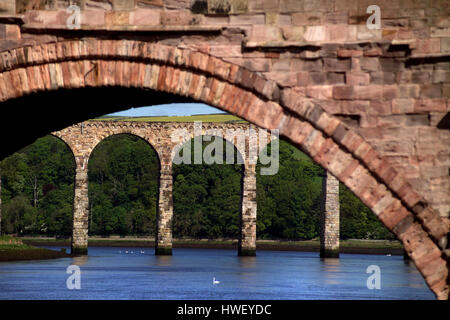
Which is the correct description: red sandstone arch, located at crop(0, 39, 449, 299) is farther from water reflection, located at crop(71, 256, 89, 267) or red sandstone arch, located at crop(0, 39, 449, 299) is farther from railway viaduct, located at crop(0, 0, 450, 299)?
water reflection, located at crop(71, 256, 89, 267)

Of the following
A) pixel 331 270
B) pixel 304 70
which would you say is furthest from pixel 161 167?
pixel 304 70

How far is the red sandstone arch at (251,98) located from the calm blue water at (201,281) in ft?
64.4

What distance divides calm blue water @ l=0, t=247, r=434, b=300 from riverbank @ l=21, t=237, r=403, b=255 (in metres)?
23.2

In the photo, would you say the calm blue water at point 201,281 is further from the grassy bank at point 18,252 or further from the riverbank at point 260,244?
the riverbank at point 260,244

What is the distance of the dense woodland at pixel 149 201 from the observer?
70.6m

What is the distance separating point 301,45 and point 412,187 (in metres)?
1.60

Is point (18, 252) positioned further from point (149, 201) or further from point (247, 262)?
point (149, 201)

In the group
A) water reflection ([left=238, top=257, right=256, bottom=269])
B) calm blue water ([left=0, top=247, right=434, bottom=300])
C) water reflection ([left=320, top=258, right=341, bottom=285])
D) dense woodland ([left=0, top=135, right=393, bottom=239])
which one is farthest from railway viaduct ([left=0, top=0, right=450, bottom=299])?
dense woodland ([left=0, top=135, right=393, bottom=239])

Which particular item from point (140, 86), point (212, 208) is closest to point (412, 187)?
point (140, 86)

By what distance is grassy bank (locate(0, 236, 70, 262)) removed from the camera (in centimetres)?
4731

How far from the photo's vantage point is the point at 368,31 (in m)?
7.86

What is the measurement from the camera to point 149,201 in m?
72.7

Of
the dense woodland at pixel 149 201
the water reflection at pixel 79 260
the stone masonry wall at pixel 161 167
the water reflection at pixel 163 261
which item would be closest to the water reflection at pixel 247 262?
the stone masonry wall at pixel 161 167
